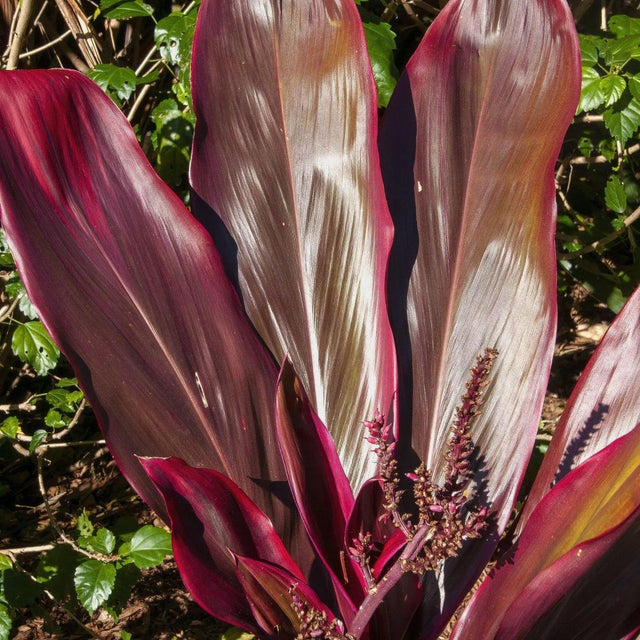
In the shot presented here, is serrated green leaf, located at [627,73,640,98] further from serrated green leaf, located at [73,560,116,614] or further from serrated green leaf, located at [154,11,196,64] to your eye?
serrated green leaf, located at [73,560,116,614]

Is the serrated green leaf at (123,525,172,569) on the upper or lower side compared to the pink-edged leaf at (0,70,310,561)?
lower

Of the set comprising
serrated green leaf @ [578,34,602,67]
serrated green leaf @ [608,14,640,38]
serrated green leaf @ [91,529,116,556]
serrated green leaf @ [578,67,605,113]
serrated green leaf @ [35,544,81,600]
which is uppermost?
serrated green leaf @ [608,14,640,38]

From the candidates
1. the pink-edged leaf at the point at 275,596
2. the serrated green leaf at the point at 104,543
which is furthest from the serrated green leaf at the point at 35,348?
the pink-edged leaf at the point at 275,596

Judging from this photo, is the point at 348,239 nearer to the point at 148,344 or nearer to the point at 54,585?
the point at 148,344

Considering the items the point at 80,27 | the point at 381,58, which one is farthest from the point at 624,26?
the point at 80,27

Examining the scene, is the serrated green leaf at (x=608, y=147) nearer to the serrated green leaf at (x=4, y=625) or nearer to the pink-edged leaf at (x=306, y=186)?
the pink-edged leaf at (x=306, y=186)

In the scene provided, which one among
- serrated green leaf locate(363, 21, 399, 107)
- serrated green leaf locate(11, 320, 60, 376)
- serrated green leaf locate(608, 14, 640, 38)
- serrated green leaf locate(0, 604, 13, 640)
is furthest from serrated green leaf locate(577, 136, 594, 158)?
serrated green leaf locate(0, 604, 13, 640)
